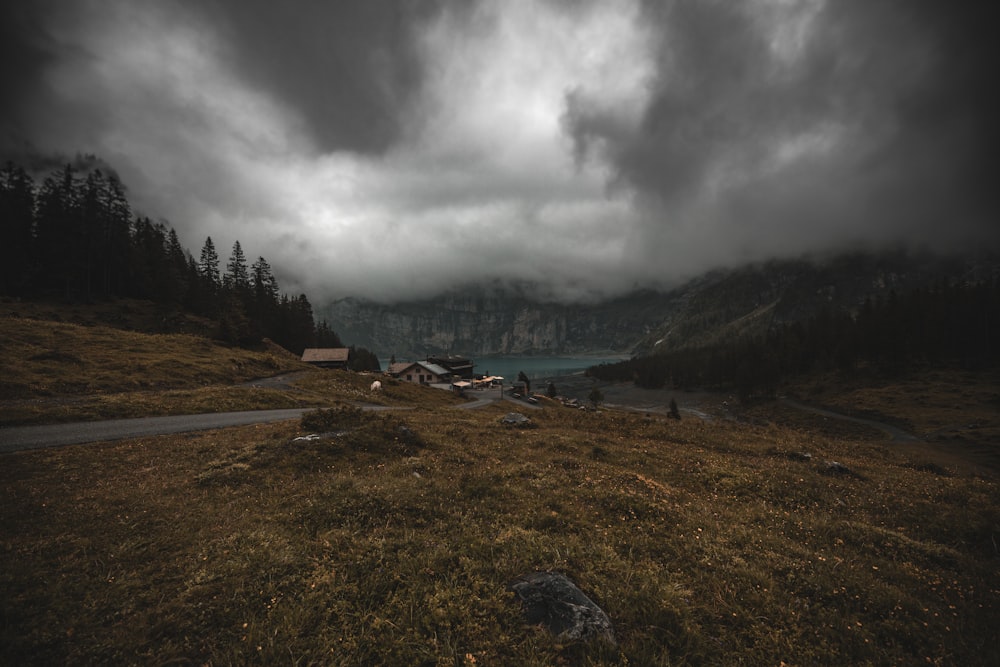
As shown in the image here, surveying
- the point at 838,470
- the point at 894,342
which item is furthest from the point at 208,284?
the point at 894,342

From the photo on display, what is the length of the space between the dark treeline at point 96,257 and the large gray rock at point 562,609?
251ft

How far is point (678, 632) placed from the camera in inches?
272

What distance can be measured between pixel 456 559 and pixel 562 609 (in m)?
3.00

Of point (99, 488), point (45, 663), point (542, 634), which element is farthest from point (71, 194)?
point (542, 634)

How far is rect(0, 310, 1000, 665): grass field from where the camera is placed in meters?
6.41

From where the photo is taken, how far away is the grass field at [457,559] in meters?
6.41

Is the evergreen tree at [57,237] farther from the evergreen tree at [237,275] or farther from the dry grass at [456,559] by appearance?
the dry grass at [456,559]

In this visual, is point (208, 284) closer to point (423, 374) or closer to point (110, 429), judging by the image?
point (423, 374)

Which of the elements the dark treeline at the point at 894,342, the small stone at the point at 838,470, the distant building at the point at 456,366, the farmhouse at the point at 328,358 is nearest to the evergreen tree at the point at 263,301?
the farmhouse at the point at 328,358

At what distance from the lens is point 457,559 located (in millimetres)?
8969

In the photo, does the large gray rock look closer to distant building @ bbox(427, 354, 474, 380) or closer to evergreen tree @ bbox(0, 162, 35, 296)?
evergreen tree @ bbox(0, 162, 35, 296)

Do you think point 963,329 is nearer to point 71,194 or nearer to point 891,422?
point 891,422

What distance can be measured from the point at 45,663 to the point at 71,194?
10871 cm

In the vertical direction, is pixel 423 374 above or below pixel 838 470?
below
